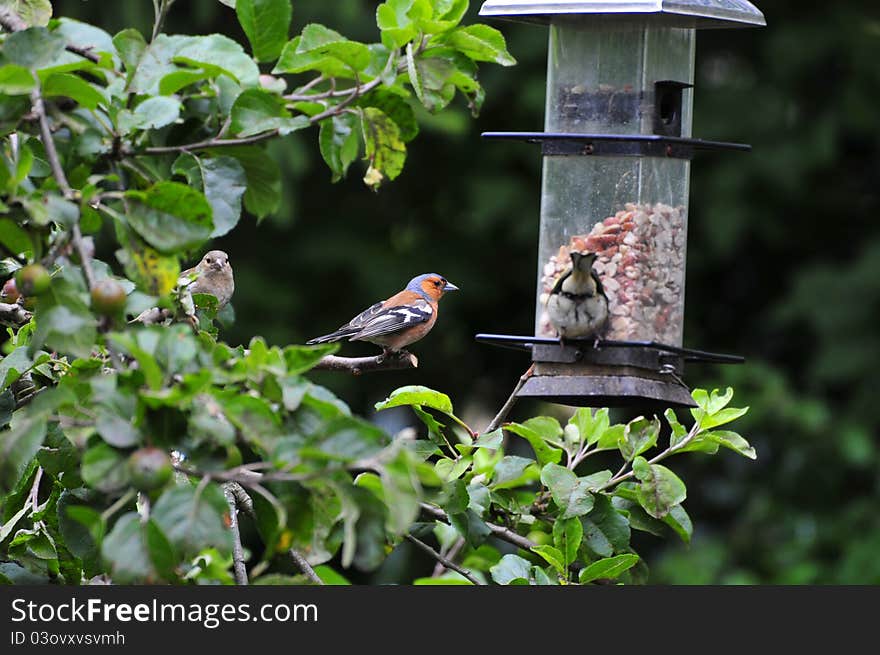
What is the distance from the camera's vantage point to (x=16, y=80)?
7.00 ft

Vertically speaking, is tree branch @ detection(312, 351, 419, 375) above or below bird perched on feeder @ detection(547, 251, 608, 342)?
below

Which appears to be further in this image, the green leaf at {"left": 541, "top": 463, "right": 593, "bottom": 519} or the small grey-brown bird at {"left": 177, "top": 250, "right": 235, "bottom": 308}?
the small grey-brown bird at {"left": 177, "top": 250, "right": 235, "bottom": 308}

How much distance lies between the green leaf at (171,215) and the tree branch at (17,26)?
1.22 feet

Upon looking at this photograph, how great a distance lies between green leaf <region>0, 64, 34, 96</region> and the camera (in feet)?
6.97

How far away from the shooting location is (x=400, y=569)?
8820 mm

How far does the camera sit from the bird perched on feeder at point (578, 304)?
3848mm

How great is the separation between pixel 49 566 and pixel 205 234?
1.12 m

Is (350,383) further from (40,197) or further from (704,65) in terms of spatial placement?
(40,197)

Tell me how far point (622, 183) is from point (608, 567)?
4.32 feet

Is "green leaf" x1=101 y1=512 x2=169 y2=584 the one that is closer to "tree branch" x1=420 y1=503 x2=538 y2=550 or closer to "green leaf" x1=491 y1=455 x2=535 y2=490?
"tree branch" x1=420 y1=503 x2=538 y2=550

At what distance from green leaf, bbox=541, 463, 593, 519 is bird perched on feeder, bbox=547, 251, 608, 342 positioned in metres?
0.70

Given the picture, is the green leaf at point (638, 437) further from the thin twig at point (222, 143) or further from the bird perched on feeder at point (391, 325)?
the bird perched on feeder at point (391, 325)

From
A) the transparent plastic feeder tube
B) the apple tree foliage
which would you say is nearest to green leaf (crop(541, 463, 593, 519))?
the apple tree foliage

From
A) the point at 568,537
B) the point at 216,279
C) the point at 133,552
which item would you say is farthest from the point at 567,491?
the point at 216,279
